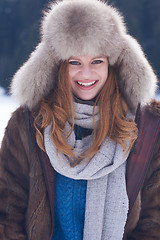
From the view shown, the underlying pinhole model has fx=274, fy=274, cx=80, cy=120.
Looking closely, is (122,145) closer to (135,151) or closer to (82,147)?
(135,151)

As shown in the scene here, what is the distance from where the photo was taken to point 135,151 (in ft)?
3.84

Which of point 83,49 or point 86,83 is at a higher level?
point 83,49

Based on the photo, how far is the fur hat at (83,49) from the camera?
3.56 ft

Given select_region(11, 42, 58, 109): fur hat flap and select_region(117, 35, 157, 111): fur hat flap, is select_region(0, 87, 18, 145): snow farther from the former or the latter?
select_region(117, 35, 157, 111): fur hat flap

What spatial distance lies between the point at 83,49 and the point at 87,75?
12cm

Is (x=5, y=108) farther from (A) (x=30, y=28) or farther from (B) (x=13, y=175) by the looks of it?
(B) (x=13, y=175)

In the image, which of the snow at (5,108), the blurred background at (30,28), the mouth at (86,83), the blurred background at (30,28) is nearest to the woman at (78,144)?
the mouth at (86,83)

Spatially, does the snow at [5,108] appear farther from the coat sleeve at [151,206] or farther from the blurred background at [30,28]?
the coat sleeve at [151,206]

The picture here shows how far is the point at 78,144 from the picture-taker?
1232 millimetres

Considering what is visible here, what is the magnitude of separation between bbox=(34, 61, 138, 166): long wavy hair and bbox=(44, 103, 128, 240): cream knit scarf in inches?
1.1

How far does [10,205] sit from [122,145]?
22.9 inches

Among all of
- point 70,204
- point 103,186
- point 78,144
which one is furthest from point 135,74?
point 70,204

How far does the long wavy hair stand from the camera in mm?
1189

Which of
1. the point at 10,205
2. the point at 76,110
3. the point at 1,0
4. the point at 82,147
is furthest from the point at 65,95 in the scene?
the point at 1,0
